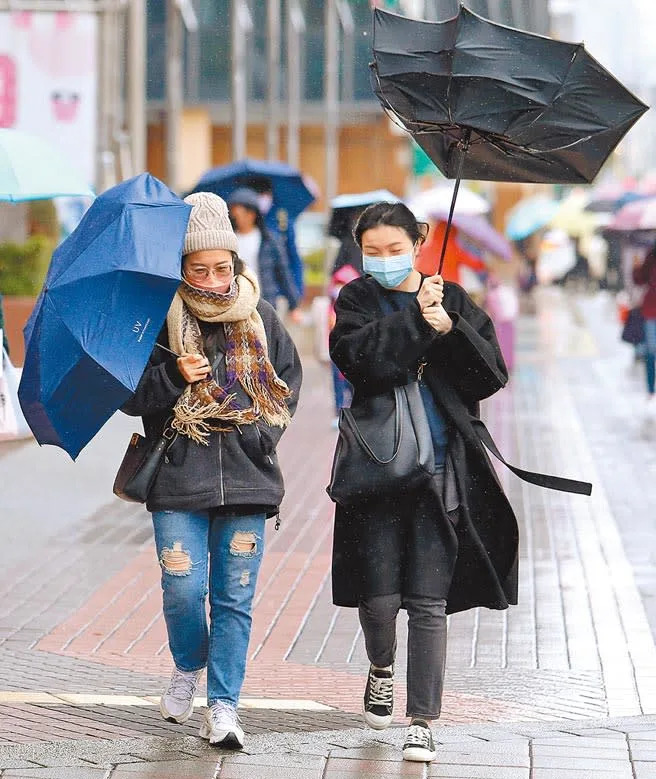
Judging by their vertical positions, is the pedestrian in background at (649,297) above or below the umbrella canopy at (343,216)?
below

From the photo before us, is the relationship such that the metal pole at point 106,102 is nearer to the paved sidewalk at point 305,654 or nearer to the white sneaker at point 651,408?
the paved sidewalk at point 305,654

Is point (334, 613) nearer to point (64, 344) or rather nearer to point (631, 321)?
point (64, 344)

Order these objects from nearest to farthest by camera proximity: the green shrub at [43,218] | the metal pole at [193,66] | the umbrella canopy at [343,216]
Answer: 1. the umbrella canopy at [343,216]
2. the green shrub at [43,218]
3. the metal pole at [193,66]

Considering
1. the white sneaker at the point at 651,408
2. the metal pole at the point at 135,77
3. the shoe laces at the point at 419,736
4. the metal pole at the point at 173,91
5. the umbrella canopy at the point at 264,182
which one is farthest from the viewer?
the metal pole at the point at 173,91

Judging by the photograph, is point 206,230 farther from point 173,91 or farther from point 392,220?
point 173,91

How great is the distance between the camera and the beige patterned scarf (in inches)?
194

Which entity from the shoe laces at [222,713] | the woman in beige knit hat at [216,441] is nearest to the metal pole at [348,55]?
the woman in beige knit hat at [216,441]

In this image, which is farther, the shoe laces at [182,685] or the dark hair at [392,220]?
the shoe laces at [182,685]

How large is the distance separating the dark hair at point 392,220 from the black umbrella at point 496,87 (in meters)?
0.20

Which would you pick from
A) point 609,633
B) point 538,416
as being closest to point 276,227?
point 538,416

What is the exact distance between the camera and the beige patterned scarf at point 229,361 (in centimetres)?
492

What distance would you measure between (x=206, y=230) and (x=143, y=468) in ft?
2.39

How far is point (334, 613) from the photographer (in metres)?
7.33

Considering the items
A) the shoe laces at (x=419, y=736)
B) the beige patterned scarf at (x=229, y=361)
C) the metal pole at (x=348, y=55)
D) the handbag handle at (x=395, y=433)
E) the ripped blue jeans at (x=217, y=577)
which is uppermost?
the beige patterned scarf at (x=229, y=361)
